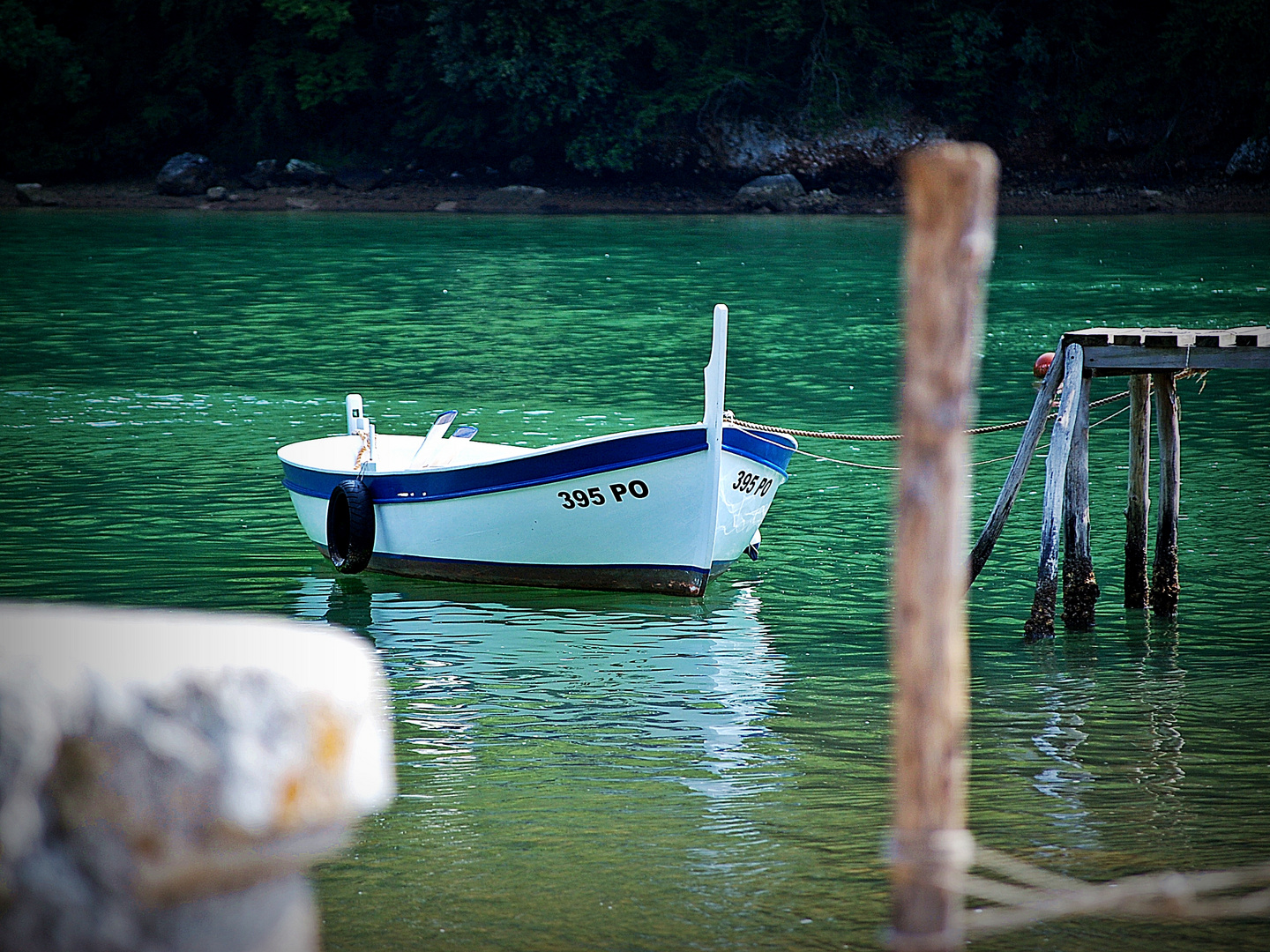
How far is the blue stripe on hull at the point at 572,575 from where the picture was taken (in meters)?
12.3

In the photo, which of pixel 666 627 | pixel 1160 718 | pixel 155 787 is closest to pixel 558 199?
pixel 666 627

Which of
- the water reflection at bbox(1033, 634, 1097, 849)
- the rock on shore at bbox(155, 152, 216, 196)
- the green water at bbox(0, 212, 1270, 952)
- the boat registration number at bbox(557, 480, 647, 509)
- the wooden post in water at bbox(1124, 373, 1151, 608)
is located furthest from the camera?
the rock on shore at bbox(155, 152, 216, 196)

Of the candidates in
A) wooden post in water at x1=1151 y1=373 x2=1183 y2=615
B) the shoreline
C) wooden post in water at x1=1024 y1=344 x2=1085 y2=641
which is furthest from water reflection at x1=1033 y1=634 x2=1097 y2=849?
the shoreline

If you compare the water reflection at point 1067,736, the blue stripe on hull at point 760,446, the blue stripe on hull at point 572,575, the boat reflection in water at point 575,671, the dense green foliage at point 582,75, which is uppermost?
the dense green foliage at point 582,75

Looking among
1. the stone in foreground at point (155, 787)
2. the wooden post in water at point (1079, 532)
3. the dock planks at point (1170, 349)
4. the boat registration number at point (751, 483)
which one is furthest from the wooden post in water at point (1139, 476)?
the stone in foreground at point (155, 787)

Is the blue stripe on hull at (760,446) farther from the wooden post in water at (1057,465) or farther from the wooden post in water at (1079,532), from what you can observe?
the wooden post in water at (1057,465)

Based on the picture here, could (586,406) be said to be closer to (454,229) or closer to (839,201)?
(454,229)

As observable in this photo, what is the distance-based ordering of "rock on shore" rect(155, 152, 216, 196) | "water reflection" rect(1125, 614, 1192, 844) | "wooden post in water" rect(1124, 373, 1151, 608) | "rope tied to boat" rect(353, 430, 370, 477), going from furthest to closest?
"rock on shore" rect(155, 152, 216, 196), "rope tied to boat" rect(353, 430, 370, 477), "wooden post in water" rect(1124, 373, 1151, 608), "water reflection" rect(1125, 614, 1192, 844)

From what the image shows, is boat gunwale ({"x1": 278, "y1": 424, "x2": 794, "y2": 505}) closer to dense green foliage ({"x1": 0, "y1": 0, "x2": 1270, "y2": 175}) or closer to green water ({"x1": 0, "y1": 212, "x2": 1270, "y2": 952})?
green water ({"x1": 0, "y1": 212, "x2": 1270, "y2": 952})

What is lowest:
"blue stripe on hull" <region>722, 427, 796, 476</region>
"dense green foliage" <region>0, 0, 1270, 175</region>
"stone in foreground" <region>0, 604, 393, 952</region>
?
"blue stripe on hull" <region>722, 427, 796, 476</region>

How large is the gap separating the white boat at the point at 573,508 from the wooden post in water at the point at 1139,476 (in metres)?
2.60

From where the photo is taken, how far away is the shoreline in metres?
55.5

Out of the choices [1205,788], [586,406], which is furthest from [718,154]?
[1205,788]

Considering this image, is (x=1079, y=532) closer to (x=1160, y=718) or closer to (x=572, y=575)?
(x=1160, y=718)
